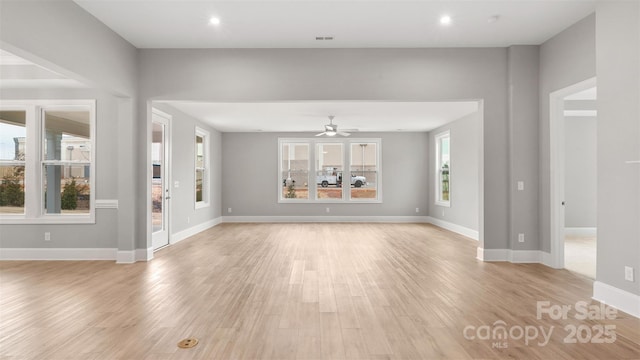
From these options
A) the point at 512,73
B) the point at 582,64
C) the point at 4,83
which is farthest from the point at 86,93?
the point at 582,64

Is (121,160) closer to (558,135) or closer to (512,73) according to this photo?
(512,73)

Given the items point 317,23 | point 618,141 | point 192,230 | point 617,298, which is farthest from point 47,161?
point 617,298

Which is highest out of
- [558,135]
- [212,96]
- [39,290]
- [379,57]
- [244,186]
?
[379,57]

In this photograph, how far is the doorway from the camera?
20.0 feet

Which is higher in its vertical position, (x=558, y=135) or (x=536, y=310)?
(x=558, y=135)

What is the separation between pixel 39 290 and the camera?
365 centimetres

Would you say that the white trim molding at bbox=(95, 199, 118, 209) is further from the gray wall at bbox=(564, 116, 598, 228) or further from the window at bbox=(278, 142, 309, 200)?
the gray wall at bbox=(564, 116, 598, 228)

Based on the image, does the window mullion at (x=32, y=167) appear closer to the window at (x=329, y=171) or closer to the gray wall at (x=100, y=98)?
the gray wall at (x=100, y=98)

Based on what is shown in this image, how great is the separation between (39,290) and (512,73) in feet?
20.9

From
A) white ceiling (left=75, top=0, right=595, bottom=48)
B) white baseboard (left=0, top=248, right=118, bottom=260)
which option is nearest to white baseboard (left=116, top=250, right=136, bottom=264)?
white baseboard (left=0, top=248, right=118, bottom=260)

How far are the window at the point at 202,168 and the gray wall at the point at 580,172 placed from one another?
27.2ft

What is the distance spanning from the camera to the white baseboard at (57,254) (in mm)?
5062

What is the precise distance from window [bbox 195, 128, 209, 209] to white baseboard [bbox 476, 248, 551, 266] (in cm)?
610

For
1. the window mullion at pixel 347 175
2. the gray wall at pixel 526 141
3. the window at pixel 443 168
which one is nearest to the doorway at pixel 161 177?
the window mullion at pixel 347 175
